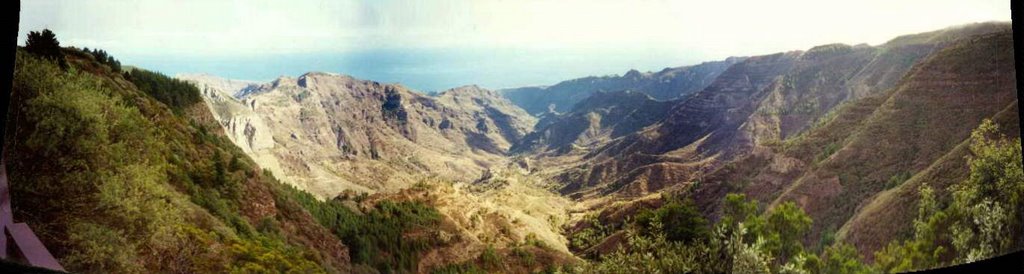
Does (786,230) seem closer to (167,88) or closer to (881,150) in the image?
(881,150)

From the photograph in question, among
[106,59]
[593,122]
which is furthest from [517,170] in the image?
[106,59]

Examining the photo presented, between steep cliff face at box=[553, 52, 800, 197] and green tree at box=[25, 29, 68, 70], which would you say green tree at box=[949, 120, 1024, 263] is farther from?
green tree at box=[25, 29, 68, 70]

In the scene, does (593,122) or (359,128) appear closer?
(359,128)

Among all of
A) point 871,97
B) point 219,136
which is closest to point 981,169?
point 871,97

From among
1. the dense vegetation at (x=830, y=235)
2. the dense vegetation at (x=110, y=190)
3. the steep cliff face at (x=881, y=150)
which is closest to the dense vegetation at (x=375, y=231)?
the dense vegetation at (x=110, y=190)

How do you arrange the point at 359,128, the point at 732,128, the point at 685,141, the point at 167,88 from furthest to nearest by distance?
1. the point at 685,141
2. the point at 732,128
3. the point at 359,128
4. the point at 167,88

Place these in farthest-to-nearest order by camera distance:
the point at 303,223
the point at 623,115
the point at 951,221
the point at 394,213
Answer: the point at 623,115 < the point at 394,213 < the point at 303,223 < the point at 951,221

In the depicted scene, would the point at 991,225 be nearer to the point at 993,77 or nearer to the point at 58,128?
the point at 993,77
